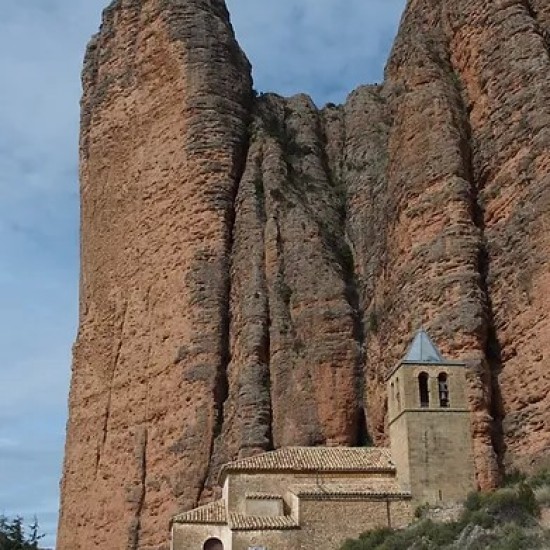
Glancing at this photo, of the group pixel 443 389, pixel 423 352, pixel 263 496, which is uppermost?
pixel 423 352

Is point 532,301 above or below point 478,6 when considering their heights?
below

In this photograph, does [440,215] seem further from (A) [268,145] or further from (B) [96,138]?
(B) [96,138]

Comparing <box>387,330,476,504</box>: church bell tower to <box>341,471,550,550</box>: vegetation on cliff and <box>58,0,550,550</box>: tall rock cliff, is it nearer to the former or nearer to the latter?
<box>58,0,550,550</box>: tall rock cliff

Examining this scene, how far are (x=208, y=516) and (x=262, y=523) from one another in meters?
2.30

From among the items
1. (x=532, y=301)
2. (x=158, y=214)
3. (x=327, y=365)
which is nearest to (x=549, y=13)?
(x=532, y=301)

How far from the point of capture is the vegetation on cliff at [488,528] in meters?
19.3

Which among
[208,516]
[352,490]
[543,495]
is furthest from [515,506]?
[208,516]

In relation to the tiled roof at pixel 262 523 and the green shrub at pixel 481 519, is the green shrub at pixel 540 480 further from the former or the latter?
the tiled roof at pixel 262 523

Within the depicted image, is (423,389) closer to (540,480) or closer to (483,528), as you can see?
(540,480)

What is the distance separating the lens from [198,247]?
33375 mm

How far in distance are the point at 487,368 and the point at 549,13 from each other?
10.7 m

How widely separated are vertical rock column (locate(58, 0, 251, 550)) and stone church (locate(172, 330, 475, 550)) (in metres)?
4.75

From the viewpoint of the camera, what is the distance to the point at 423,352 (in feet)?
82.6

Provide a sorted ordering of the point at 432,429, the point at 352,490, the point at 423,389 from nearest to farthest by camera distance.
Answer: the point at 352,490 → the point at 432,429 → the point at 423,389
